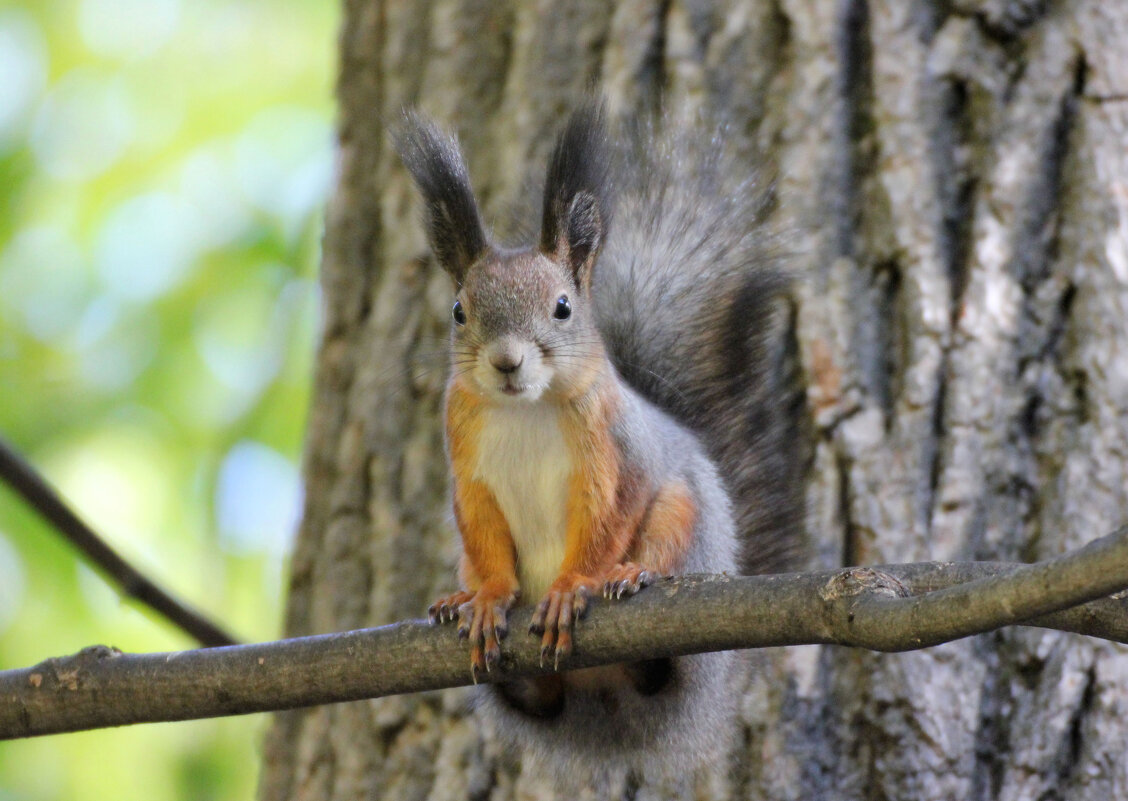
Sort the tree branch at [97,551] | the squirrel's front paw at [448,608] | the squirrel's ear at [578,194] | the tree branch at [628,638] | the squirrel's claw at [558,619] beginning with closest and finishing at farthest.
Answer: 1. the tree branch at [628,638]
2. the squirrel's claw at [558,619]
3. the squirrel's front paw at [448,608]
4. the squirrel's ear at [578,194]
5. the tree branch at [97,551]

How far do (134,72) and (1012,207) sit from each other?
3.07 meters

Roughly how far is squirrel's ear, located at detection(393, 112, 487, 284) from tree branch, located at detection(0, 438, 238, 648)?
28.0 inches

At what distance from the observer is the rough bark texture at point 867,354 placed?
Answer: 5.47 ft

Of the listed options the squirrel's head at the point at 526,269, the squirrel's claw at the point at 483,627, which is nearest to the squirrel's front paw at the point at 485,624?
the squirrel's claw at the point at 483,627

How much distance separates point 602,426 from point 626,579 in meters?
0.27

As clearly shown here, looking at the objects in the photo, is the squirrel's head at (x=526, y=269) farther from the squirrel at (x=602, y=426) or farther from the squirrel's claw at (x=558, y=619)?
the squirrel's claw at (x=558, y=619)

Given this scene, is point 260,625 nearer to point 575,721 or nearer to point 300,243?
point 300,243

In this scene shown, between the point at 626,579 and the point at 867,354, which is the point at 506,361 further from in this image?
the point at 867,354

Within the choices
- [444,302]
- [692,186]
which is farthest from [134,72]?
[692,186]

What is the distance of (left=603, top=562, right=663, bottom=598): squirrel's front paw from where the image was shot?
4.57 ft

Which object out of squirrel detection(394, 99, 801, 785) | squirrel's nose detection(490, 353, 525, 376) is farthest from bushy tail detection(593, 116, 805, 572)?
squirrel's nose detection(490, 353, 525, 376)

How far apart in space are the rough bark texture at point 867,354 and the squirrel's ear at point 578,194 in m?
0.24

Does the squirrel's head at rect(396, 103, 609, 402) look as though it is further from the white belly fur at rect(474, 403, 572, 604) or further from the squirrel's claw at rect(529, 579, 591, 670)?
the squirrel's claw at rect(529, 579, 591, 670)

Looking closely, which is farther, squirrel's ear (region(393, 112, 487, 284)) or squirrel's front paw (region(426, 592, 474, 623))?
squirrel's ear (region(393, 112, 487, 284))
